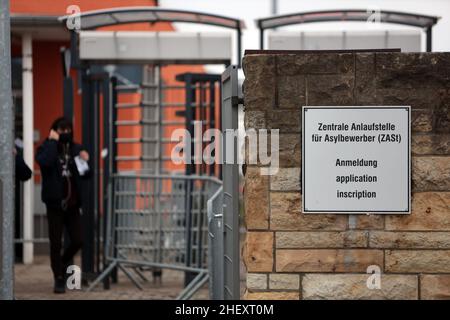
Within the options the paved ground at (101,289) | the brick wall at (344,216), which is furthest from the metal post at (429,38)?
the brick wall at (344,216)

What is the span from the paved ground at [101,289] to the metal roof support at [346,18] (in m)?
3.05

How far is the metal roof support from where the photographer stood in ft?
41.3

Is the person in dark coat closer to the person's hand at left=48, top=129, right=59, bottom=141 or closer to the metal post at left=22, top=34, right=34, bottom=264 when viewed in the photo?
the person's hand at left=48, top=129, right=59, bottom=141

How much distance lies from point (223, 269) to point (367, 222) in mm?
1275

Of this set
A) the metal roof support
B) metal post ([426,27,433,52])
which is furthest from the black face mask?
metal post ([426,27,433,52])

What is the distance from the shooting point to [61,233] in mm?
11617

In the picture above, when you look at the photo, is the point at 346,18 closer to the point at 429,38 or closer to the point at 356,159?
the point at 429,38

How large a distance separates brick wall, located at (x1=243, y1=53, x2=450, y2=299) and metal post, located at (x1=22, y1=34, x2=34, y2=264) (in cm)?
881

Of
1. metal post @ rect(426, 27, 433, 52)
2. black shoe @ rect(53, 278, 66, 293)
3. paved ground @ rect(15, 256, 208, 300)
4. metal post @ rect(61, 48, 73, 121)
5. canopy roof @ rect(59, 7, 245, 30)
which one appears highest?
canopy roof @ rect(59, 7, 245, 30)

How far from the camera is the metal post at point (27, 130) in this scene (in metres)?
15.1

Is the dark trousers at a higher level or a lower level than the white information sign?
lower

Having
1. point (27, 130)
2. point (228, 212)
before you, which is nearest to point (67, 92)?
point (27, 130)

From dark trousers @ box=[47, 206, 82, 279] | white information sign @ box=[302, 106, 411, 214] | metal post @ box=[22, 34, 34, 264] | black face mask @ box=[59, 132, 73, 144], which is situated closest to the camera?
white information sign @ box=[302, 106, 411, 214]

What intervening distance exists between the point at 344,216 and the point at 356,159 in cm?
36
